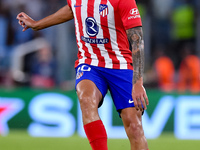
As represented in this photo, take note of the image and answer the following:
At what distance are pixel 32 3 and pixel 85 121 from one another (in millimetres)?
7883

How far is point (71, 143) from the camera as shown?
888cm

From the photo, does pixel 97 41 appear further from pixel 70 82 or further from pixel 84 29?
pixel 70 82

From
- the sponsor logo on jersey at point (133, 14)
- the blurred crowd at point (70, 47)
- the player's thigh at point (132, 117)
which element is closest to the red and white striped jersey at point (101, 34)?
the sponsor logo on jersey at point (133, 14)

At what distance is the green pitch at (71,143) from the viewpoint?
8.29 meters

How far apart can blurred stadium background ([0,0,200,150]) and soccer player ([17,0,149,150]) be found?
9.69ft

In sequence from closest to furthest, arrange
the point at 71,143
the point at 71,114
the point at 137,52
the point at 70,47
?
the point at 137,52 → the point at 71,143 → the point at 71,114 → the point at 70,47

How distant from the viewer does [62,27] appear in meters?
12.0

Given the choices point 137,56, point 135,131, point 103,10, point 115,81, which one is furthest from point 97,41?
point 135,131

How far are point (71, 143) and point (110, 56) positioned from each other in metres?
3.74

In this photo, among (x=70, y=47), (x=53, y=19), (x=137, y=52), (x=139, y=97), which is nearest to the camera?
(x=139, y=97)

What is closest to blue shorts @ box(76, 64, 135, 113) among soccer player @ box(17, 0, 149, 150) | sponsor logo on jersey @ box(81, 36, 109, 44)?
soccer player @ box(17, 0, 149, 150)

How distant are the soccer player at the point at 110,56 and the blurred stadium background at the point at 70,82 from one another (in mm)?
2952

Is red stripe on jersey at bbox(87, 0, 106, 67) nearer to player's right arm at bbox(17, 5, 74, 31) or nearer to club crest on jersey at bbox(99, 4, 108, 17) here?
club crest on jersey at bbox(99, 4, 108, 17)

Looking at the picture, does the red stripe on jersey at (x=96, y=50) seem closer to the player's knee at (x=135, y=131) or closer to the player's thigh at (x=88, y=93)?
the player's thigh at (x=88, y=93)
